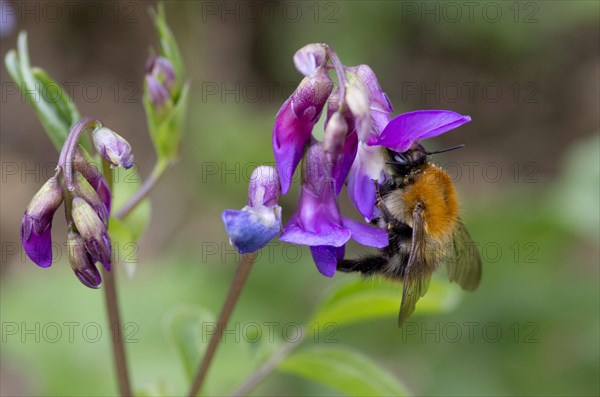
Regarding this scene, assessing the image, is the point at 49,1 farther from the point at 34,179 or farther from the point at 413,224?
the point at 413,224

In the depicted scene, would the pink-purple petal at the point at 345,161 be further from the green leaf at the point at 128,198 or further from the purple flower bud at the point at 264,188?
the green leaf at the point at 128,198

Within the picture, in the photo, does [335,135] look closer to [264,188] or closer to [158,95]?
[264,188]

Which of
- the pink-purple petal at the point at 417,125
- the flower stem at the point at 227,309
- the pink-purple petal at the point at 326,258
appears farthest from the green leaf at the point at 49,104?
the pink-purple petal at the point at 417,125

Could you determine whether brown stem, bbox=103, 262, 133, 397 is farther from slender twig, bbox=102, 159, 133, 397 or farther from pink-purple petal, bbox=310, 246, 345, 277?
pink-purple petal, bbox=310, 246, 345, 277

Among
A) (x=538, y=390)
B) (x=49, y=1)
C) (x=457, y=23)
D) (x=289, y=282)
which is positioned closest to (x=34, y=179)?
(x=49, y=1)


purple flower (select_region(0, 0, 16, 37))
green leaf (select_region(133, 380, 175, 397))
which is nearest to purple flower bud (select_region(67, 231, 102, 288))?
green leaf (select_region(133, 380, 175, 397))
